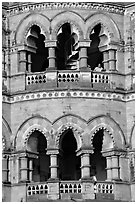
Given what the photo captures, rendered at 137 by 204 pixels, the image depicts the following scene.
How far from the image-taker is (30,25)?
91.8ft

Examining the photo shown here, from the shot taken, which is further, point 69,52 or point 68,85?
point 69,52

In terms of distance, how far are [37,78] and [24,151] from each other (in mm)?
2351

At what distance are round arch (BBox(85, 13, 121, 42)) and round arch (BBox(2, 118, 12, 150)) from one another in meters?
3.72

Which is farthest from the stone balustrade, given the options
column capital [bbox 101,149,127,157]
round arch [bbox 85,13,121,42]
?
round arch [bbox 85,13,121,42]

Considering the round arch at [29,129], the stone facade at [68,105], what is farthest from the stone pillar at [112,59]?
the round arch at [29,129]

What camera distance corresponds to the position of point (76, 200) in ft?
85.5

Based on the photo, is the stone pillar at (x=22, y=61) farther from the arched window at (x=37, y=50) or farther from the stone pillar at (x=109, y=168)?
the stone pillar at (x=109, y=168)

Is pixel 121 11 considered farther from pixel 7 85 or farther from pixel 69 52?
pixel 7 85

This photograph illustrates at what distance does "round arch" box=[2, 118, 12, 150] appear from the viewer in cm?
2733

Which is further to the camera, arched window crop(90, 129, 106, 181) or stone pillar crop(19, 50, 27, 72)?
arched window crop(90, 129, 106, 181)

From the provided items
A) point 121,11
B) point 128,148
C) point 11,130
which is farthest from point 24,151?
point 121,11

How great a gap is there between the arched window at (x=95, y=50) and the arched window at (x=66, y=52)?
0.51 metres

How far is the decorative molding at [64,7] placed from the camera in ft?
91.5

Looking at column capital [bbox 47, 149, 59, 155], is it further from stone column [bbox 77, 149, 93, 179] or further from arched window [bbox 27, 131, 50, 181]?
arched window [bbox 27, 131, 50, 181]
